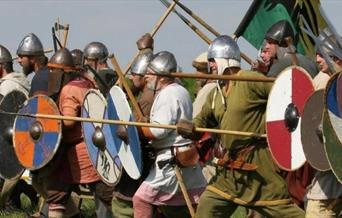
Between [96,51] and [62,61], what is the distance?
1.82m

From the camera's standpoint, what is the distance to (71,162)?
9.82 metres

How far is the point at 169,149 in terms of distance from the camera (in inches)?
353

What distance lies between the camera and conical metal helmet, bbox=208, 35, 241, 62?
8.49m

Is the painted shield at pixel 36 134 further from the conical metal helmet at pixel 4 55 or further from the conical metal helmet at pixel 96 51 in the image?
the conical metal helmet at pixel 4 55

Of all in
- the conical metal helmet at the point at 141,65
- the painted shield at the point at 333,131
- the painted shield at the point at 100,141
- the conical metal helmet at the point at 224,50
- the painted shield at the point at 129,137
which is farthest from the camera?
the conical metal helmet at the point at 141,65

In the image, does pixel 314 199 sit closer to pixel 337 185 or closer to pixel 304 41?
pixel 337 185

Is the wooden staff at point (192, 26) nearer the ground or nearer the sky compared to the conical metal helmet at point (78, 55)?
nearer the sky

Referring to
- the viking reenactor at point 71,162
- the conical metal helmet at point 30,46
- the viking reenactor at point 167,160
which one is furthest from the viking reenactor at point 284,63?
the conical metal helmet at point 30,46

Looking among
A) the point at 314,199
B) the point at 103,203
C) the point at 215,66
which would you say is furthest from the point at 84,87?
the point at 314,199

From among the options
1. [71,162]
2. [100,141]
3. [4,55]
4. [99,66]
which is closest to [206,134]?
[100,141]

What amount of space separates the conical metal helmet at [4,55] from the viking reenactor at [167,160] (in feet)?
11.0

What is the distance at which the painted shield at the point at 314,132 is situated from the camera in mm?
7250

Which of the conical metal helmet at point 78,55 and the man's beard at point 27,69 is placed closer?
the man's beard at point 27,69

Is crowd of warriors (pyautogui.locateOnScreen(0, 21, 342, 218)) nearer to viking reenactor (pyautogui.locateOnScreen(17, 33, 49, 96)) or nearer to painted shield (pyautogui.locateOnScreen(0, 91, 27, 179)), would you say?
viking reenactor (pyautogui.locateOnScreen(17, 33, 49, 96))
